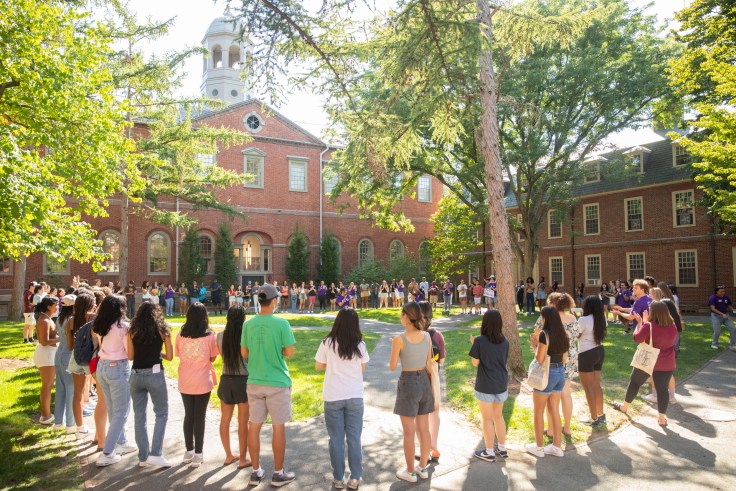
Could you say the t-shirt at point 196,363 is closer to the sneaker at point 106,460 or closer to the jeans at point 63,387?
the sneaker at point 106,460

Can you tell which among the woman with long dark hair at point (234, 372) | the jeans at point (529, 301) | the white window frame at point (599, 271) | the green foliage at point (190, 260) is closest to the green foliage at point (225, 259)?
the green foliage at point (190, 260)

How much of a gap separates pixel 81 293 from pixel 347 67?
5160mm

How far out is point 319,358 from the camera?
4.74 meters

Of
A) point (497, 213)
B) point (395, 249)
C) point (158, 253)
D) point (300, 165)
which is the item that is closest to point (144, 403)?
point (497, 213)

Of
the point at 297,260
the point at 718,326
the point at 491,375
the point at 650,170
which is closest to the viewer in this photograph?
the point at 491,375

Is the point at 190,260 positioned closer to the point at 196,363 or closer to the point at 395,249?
the point at 395,249

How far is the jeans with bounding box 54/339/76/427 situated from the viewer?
6174 mm

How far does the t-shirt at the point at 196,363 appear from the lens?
5.18m

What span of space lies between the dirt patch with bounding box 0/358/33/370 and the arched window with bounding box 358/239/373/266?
83.1ft

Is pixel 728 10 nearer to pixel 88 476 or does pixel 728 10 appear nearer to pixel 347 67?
pixel 347 67

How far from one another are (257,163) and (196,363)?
94.2ft

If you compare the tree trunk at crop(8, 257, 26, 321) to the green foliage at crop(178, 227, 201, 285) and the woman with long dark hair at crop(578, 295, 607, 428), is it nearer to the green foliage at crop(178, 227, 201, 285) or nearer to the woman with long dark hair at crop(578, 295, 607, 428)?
the green foliage at crop(178, 227, 201, 285)

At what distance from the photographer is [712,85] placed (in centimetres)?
1691

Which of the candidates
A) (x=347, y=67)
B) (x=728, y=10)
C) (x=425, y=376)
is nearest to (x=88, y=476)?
(x=425, y=376)
